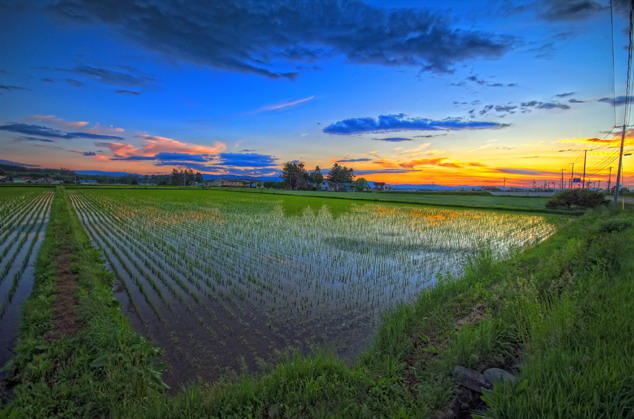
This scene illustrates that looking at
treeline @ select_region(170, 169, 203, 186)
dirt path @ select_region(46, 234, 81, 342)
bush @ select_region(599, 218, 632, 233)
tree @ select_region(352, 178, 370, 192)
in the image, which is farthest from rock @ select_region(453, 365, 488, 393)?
treeline @ select_region(170, 169, 203, 186)

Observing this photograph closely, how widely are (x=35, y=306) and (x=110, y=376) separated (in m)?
3.36

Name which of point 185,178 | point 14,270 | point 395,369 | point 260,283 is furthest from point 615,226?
point 185,178

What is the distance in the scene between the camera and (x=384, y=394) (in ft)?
11.0

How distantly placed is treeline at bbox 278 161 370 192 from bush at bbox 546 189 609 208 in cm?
8041

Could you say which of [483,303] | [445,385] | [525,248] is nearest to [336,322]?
[445,385]

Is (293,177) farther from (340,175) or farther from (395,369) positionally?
(395,369)

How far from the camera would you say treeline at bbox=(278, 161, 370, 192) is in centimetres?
11775

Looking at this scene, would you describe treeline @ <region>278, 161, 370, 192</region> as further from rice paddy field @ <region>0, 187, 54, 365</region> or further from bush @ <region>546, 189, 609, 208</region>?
rice paddy field @ <region>0, 187, 54, 365</region>

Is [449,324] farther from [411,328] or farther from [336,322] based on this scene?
[336,322]

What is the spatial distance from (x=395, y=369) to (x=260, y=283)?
15.8 feet

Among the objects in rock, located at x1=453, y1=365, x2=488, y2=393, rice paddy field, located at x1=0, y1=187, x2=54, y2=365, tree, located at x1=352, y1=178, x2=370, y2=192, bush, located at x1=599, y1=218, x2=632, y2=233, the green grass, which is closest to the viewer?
rock, located at x1=453, y1=365, x2=488, y2=393

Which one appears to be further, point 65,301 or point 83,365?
point 65,301

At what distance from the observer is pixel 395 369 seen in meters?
3.76

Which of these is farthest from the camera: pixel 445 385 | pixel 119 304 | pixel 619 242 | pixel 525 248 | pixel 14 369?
pixel 525 248
